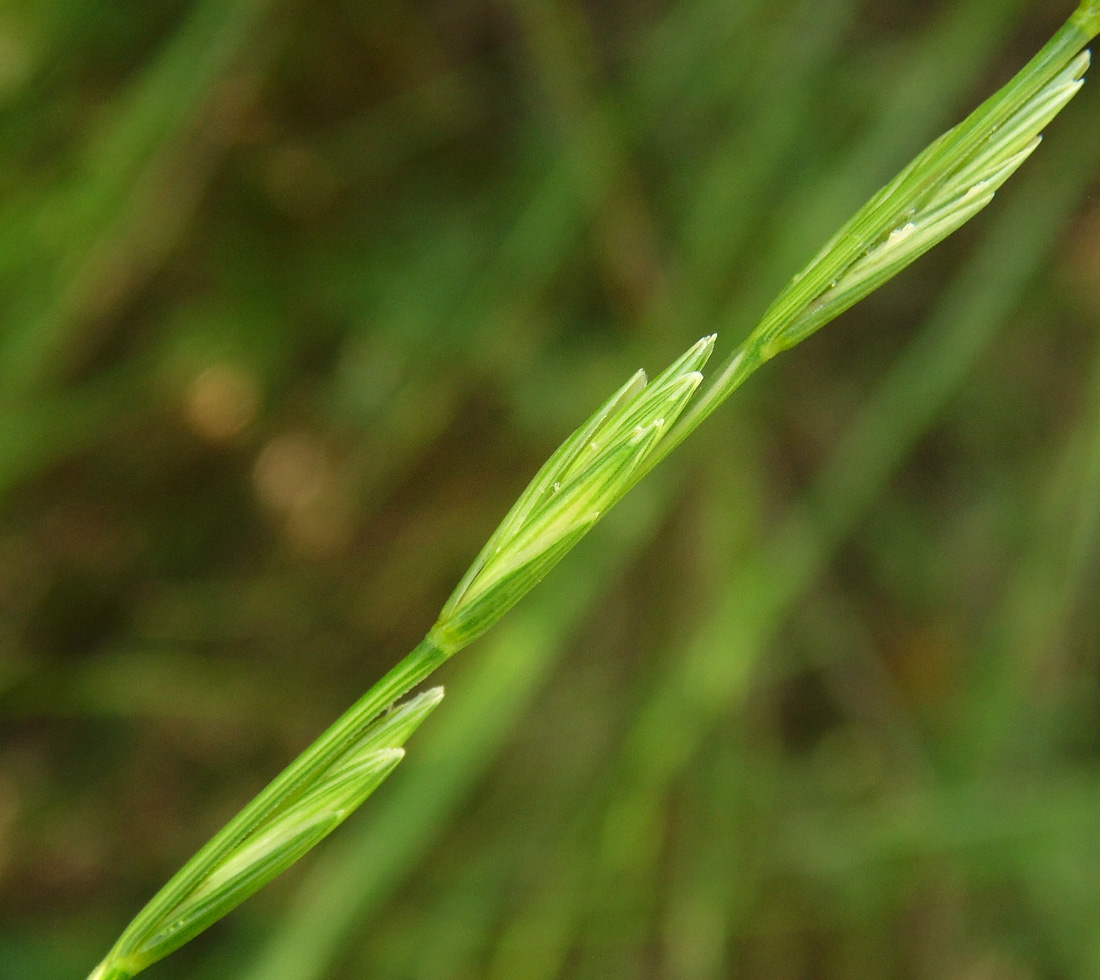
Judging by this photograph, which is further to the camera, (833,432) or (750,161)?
(833,432)

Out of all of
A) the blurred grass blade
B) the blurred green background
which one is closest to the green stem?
the blurred grass blade

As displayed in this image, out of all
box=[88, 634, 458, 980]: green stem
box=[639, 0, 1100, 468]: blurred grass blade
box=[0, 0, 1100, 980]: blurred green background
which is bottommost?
box=[88, 634, 458, 980]: green stem

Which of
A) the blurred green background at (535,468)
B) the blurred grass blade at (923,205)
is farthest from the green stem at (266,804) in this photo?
the blurred green background at (535,468)

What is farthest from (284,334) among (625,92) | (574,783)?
(574,783)

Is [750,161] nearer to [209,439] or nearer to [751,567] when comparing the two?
[751,567]

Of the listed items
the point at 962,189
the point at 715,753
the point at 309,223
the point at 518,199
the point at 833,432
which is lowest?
the point at 962,189

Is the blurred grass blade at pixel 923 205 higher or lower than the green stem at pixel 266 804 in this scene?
higher

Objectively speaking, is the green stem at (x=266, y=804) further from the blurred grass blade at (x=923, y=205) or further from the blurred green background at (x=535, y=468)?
the blurred green background at (x=535, y=468)

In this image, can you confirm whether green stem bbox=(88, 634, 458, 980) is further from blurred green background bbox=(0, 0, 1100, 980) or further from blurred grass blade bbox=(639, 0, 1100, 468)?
blurred green background bbox=(0, 0, 1100, 980)
